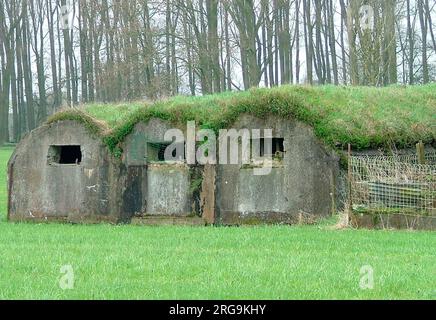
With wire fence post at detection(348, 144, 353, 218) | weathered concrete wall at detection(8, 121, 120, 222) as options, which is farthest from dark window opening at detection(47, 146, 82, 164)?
wire fence post at detection(348, 144, 353, 218)

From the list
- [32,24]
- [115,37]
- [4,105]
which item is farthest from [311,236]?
[32,24]

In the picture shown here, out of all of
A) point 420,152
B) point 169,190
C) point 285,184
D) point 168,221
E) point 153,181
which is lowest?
point 168,221

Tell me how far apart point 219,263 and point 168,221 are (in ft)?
34.5

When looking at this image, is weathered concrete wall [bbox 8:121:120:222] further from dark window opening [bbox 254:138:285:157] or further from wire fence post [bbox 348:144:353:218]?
wire fence post [bbox 348:144:353:218]

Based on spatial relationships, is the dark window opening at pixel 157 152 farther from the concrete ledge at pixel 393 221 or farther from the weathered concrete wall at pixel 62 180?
the concrete ledge at pixel 393 221

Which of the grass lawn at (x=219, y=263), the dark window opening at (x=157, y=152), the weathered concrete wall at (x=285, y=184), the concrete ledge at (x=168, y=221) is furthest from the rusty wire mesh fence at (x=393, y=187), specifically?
the dark window opening at (x=157, y=152)

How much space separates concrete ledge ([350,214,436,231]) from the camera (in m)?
19.9

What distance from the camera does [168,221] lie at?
23.9 metres

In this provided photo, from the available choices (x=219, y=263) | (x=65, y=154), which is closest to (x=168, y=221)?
(x=65, y=154)

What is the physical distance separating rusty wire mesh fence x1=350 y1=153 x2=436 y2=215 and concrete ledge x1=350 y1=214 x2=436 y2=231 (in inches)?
4.9

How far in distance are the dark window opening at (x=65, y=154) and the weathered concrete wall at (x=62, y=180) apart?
22 centimetres

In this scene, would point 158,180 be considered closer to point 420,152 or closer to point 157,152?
point 157,152

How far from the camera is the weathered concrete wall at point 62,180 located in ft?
81.9

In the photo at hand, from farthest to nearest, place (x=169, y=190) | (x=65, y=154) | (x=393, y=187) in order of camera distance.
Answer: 1. (x=65, y=154)
2. (x=169, y=190)
3. (x=393, y=187)
